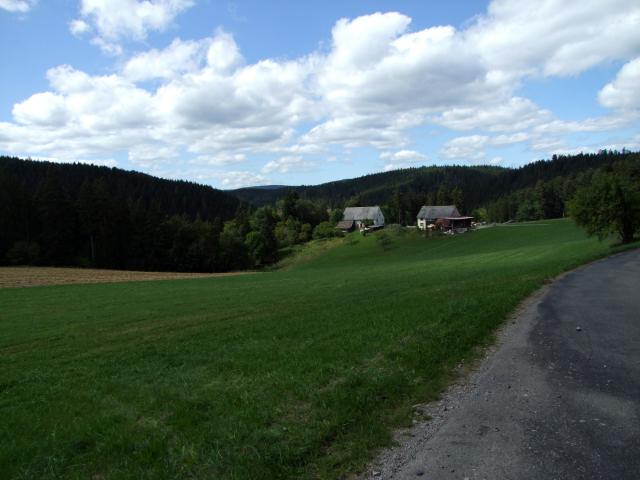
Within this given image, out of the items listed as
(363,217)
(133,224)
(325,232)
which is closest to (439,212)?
(363,217)

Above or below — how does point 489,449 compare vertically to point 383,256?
above

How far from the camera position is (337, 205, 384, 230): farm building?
14275 centimetres

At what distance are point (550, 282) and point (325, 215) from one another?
4917 inches

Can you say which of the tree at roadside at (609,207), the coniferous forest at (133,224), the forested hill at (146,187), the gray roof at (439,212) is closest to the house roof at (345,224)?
the coniferous forest at (133,224)

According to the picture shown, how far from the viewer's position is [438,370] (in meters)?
7.83

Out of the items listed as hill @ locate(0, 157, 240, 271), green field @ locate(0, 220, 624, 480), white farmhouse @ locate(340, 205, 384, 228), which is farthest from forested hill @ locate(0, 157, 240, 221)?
green field @ locate(0, 220, 624, 480)

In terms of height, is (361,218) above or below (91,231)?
below

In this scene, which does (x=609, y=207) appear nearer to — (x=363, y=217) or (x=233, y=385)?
(x=233, y=385)

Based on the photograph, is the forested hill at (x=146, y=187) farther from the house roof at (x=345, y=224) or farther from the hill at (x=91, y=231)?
the house roof at (x=345, y=224)

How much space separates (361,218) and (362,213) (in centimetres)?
220

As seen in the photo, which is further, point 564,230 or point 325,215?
point 325,215

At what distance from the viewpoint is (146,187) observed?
15262 centimetres

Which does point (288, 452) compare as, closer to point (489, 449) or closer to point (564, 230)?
point (489, 449)

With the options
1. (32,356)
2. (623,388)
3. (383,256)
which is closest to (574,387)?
(623,388)
